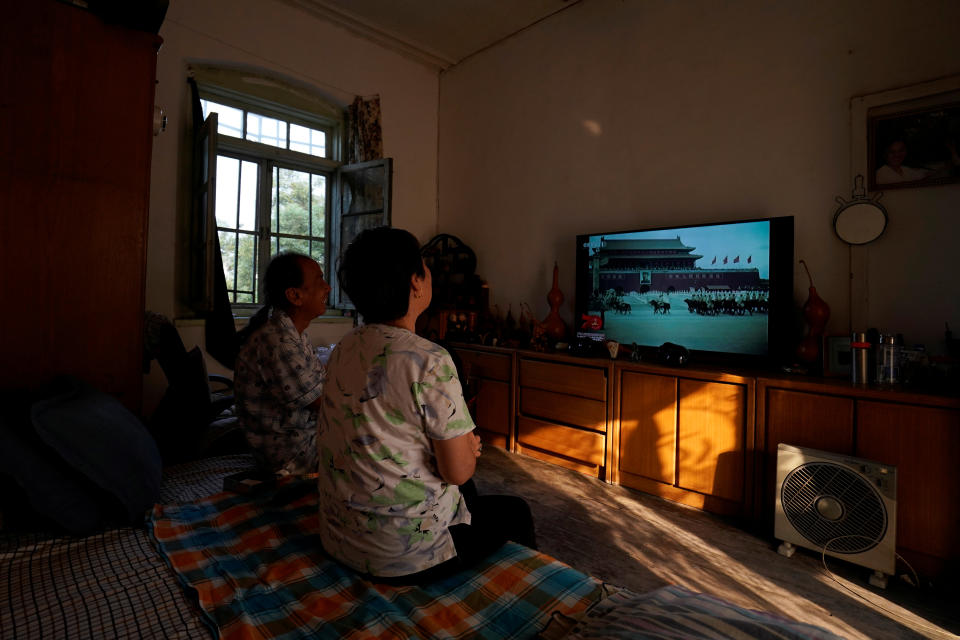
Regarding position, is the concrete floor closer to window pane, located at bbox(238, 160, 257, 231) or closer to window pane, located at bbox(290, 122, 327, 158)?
window pane, located at bbox(238, 160, 257, 231)

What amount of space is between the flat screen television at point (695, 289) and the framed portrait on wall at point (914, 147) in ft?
1.67

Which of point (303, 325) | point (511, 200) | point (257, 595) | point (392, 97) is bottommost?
point (257, 595)

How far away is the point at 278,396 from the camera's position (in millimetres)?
1792

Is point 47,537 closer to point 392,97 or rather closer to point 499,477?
point 499,477

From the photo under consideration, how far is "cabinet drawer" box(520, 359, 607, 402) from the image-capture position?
3070 millimetres

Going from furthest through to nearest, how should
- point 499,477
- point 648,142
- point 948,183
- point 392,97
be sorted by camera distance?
point 392,97 < point 648,142 < point 499,477 < point 948,183

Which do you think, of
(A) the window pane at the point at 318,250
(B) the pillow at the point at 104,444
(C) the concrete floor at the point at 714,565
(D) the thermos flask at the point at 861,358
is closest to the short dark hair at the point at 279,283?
(B) the pillow at the point at 104,444

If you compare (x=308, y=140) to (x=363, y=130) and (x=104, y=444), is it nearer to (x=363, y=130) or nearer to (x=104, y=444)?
(x=363, y=130)

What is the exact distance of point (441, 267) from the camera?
4629 mm

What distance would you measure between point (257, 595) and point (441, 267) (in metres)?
3.75

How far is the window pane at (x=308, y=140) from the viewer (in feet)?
14.1

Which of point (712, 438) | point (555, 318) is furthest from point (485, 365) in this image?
point (712, 438)

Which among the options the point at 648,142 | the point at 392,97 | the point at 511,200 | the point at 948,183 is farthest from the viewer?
the point at 392,97

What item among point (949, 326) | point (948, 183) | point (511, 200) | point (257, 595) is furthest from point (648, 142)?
point (257, 595)
